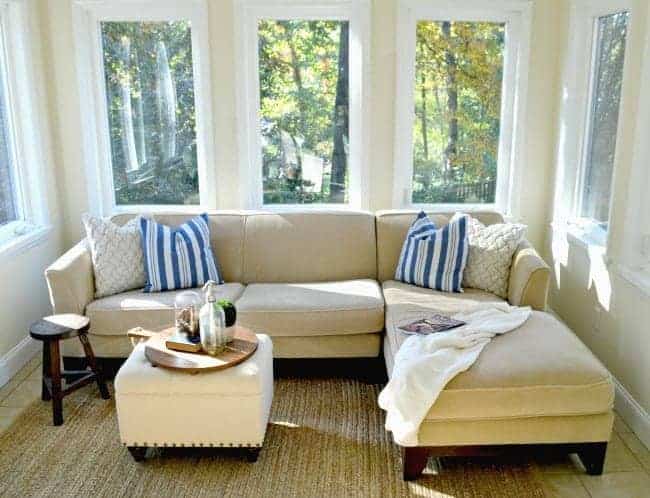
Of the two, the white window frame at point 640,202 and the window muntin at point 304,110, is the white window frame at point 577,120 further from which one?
the window muntin at point 304,110

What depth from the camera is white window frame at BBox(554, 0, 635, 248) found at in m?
3.73

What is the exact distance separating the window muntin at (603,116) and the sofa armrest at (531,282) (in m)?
0.57

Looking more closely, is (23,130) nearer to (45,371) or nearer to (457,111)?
(45,371)

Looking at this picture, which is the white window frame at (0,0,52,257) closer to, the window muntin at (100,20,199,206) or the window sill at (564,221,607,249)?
the window muntin at (100,20,199,206)

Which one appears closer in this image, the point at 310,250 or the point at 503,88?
the point at 310,250

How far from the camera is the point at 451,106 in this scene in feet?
13.9

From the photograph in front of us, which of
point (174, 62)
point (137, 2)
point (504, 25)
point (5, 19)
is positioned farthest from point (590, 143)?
point (5, 19)

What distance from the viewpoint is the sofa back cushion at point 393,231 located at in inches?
153

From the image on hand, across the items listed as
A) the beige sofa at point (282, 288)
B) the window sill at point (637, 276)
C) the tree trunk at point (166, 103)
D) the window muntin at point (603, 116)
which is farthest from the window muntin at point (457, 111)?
the tree trunk at point (166, 103)

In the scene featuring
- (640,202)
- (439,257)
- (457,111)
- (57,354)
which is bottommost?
(57,354)

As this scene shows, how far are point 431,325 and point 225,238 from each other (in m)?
1.51

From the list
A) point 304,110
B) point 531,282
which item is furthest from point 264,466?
point 304,110

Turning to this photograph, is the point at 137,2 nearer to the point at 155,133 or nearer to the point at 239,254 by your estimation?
the point at 155,133

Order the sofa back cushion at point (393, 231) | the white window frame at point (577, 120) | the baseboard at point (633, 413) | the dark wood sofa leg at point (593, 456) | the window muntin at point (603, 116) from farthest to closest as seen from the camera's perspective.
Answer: the sofa back cushion at point (393, 231) → the white window frame at point (577, 120) → the window muntin at point (603, 116) → the baseboard at point (633, 413) → the dark wood sofa leg at point (593, 456)
